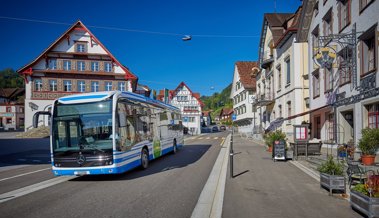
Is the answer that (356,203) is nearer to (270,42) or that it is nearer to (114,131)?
(114,131)

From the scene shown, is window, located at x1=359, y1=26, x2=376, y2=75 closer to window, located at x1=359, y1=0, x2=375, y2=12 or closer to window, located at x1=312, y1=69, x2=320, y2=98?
window, located at x1=359, y1=0, x2=375, y2=12

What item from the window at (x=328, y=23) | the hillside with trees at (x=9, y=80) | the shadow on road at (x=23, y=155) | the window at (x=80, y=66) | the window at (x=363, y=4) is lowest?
the shadow on road at (x=23, y=155)

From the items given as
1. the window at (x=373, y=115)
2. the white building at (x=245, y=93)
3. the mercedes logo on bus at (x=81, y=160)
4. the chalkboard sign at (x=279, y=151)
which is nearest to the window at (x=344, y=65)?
the window at (x=373, y=115)

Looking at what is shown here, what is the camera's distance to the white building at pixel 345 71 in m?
13.1

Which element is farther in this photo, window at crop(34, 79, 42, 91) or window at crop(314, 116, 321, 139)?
window at crop(34, 79, 42, 91)

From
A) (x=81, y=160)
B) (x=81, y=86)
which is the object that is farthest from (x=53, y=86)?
(x=81, y=160)

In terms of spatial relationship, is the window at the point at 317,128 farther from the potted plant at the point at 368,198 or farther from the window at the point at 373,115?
the potted plant at the point at 368,198

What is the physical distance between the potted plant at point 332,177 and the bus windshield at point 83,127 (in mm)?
6093

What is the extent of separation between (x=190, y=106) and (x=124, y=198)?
194 feet

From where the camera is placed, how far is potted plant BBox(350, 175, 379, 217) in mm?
5441

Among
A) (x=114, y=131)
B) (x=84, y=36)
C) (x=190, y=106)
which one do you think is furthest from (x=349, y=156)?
(x=190, y=106)

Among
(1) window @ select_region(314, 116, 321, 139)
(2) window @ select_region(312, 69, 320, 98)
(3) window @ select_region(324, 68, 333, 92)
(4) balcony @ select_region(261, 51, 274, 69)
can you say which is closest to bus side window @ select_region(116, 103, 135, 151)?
(3) window @ select_region(324, 68, 333, 92)

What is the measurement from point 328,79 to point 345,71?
2.53m

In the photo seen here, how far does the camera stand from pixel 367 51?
1358 cm
